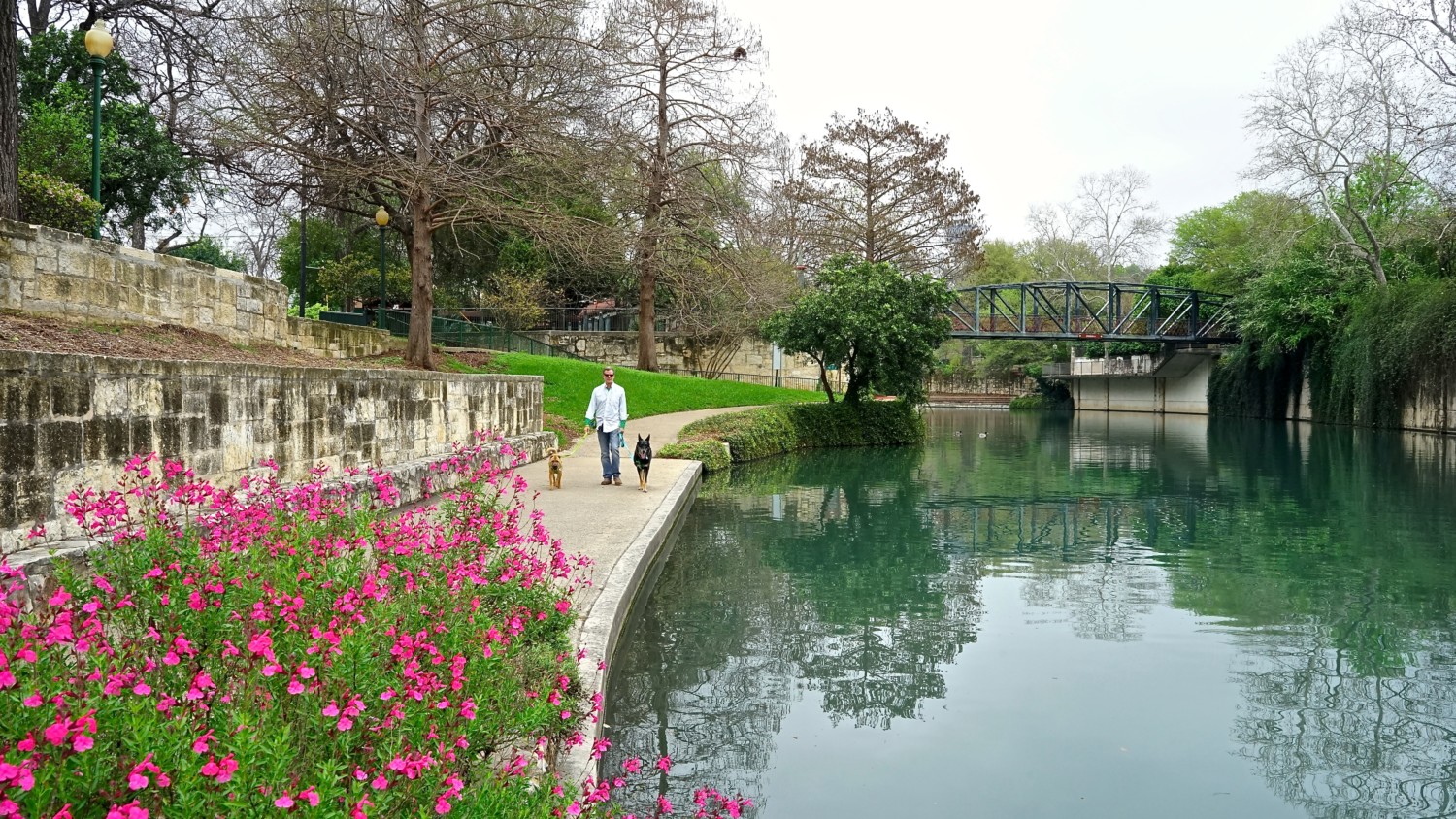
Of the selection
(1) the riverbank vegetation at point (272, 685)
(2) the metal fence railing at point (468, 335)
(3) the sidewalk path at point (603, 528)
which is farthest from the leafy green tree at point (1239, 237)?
(1) the riverbank vegetation at point (272, 685)

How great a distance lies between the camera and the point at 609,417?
1320cm

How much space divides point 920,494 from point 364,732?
15.7 m

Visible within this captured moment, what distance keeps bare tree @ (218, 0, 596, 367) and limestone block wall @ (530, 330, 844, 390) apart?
55.3 ft

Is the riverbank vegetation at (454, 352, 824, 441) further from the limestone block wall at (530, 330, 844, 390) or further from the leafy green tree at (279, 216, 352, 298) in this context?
the leafy green tree at (279, 216, 352, 298)

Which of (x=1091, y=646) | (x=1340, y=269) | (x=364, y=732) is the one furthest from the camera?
(x=1340, y=269)

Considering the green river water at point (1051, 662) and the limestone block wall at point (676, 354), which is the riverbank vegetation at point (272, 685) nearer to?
the green river water at point (1051, 662)

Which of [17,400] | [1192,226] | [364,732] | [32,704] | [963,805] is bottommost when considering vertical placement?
[963,805]

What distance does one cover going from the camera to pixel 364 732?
3.15 metres

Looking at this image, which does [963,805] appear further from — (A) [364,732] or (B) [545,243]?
(B) [545,243]

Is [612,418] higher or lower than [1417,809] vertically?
higher

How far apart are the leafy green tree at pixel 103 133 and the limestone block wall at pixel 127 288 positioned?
6.34m

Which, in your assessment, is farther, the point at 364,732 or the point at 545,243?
the point at 545,243

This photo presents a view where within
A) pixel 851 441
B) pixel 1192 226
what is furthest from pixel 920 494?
pixel 1192 226

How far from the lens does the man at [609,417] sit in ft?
43.3
